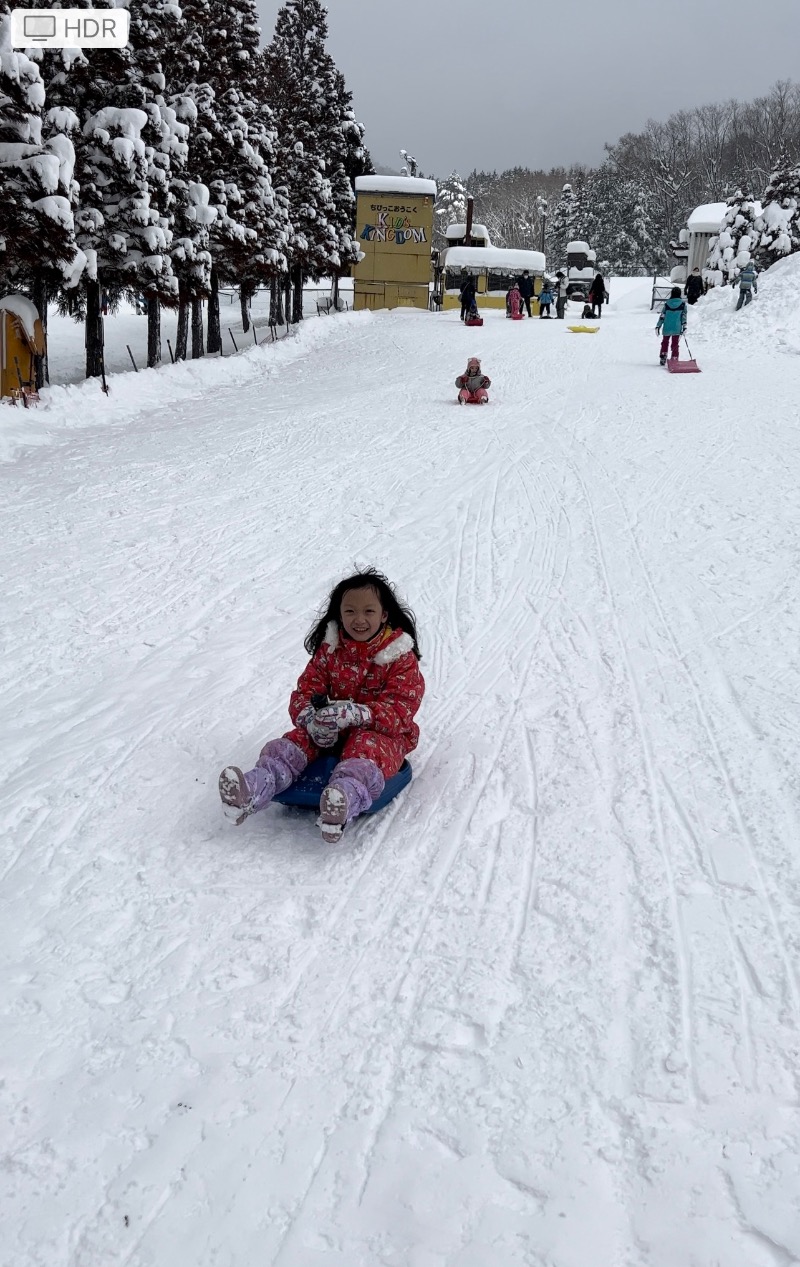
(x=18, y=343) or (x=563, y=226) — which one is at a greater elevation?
(x=563, y=226)

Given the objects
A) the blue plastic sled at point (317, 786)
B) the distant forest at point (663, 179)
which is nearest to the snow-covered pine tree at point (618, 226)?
the distant forest at point (663, 179)

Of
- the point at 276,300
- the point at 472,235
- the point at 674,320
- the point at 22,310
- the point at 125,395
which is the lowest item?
the point at 125,395

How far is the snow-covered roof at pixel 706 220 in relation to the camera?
143 feet

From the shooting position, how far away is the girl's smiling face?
13.8 ft

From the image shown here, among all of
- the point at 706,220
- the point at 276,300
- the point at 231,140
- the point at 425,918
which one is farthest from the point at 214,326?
the point at 425,918

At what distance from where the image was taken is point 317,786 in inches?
161

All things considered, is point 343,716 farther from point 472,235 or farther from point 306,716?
point 472,235

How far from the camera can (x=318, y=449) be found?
12453mm

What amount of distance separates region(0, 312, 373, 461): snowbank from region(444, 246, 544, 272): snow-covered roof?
23299 millimetres

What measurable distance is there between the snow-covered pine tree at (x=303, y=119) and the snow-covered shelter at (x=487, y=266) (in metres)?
10.4

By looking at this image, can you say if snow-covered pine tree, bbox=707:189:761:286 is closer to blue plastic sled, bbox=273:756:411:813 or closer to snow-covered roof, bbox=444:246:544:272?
snow-covered roof, bbox=444:246:544:272

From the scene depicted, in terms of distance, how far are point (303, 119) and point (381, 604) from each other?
34.4m

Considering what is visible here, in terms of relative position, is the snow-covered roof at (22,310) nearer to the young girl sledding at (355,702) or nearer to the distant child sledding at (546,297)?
the young girl sledding at (355,702)

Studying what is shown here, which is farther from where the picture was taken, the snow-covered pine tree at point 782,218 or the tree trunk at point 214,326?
the snow-covered pine tree at point 782,218
